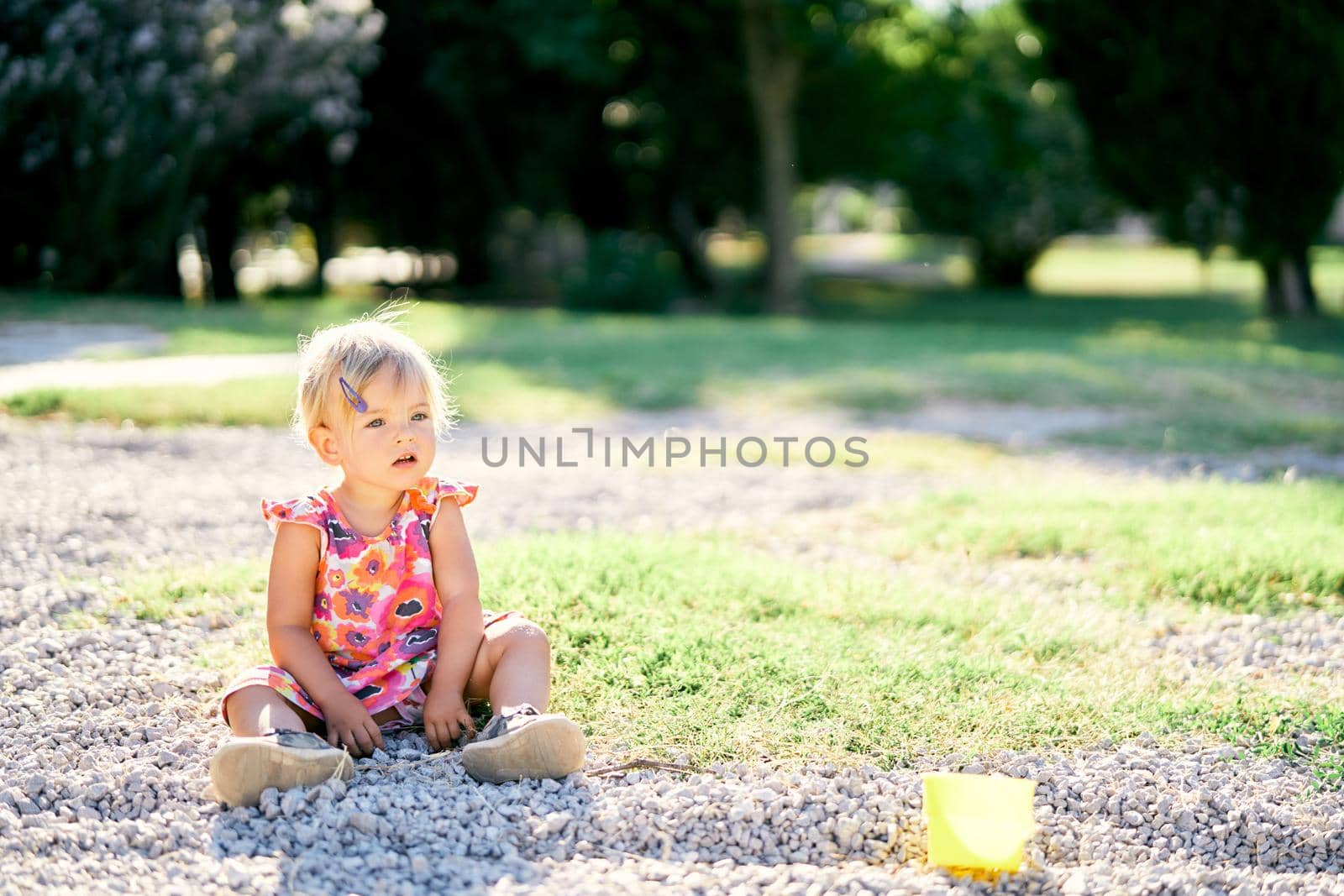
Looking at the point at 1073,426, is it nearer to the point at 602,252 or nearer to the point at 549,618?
the point at 549,618

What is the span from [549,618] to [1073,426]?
4.19 metres

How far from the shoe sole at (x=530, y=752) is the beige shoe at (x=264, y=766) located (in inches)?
11.0

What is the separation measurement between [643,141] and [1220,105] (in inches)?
342

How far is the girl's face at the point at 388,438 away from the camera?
263 cm

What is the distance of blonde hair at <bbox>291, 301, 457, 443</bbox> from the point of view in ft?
8.65

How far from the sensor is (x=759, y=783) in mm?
2516

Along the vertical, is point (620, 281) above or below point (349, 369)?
above

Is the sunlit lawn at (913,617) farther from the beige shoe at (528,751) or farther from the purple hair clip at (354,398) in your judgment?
the purple hair clip at (354,398)

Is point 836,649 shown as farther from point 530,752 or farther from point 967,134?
point 967,134

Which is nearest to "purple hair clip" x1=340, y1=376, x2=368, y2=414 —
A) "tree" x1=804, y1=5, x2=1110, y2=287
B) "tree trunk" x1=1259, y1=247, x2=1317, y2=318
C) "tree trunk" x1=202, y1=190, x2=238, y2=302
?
"tree trunk" x1=1259, y1=247, x2=1317, y2=318

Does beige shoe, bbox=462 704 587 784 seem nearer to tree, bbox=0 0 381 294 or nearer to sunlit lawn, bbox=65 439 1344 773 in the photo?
sunlit lawn, bbox=65 439 1344 773

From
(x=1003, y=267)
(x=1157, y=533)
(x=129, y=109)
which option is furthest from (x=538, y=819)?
(x=1003, y=267)

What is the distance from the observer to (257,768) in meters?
2.37

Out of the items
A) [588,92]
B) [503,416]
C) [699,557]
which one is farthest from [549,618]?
[588,92]
